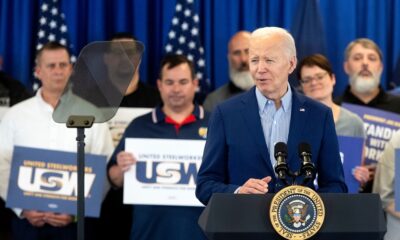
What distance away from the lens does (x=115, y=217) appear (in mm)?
6320

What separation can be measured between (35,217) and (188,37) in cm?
239

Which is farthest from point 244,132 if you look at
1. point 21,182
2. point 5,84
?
point 5,84

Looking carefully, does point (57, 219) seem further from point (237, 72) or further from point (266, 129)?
point (266, 129)

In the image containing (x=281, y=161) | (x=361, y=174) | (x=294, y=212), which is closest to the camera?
(x=294, y=212)

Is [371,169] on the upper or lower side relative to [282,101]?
lower

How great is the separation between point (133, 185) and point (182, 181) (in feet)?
1.07

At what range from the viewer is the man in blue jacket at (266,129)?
136 inches

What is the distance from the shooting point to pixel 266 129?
356 centimetres

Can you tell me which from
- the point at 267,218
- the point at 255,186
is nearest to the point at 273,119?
the point at 255,186

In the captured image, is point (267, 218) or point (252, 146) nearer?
point (267, 218)

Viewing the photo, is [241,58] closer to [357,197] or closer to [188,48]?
[188,48]

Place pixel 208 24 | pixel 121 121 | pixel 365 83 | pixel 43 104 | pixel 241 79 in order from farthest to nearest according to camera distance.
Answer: pixel 208 24, pixel 241 79, pixel 365 83, pixel 121 121, pixel 43 104

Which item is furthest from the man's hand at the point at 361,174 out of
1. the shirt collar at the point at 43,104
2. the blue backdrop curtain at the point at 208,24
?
the shirt collar at the point at 43,104

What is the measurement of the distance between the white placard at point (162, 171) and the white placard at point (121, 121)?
63 centimetres
